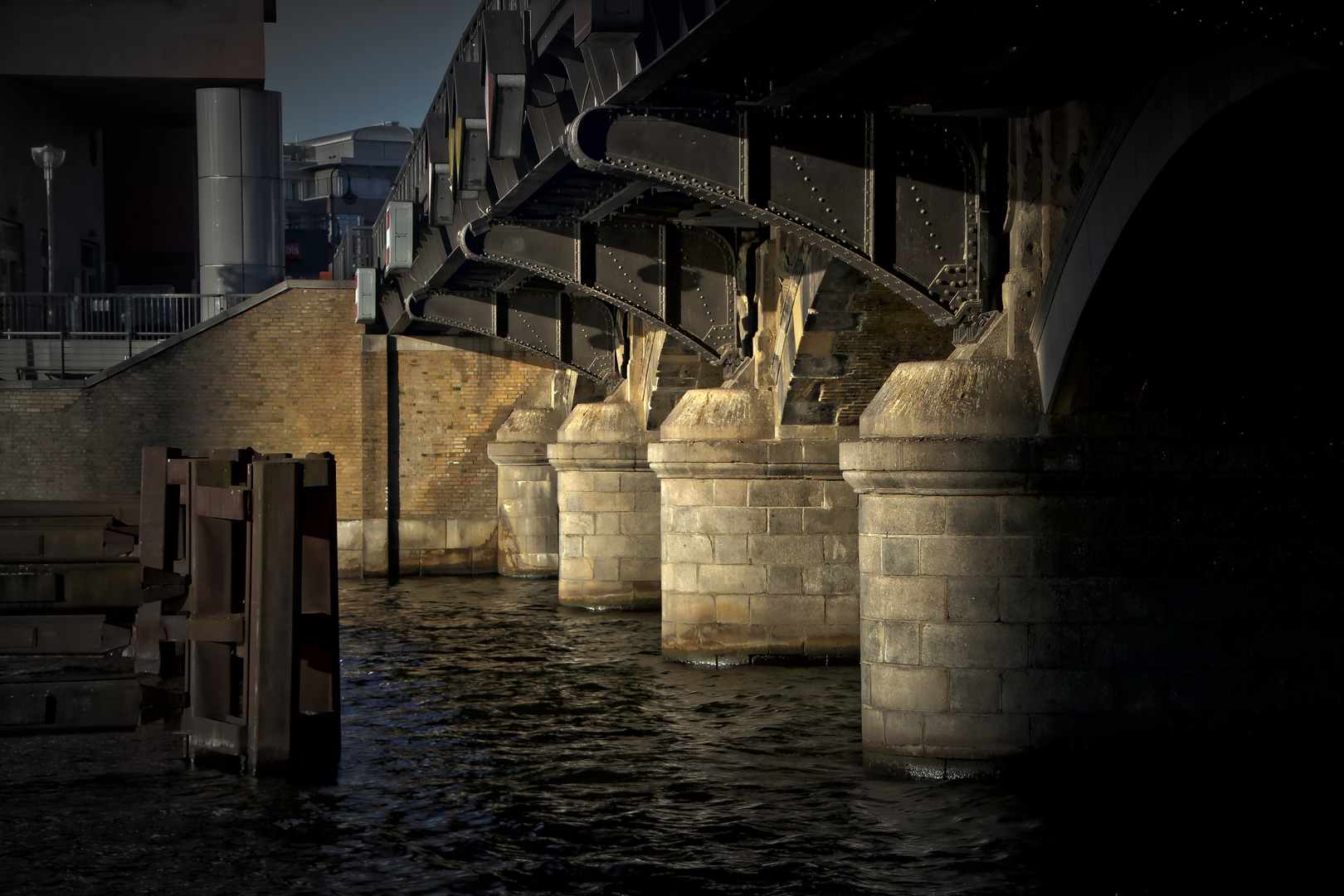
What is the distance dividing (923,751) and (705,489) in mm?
5526

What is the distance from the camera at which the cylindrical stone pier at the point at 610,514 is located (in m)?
19.5

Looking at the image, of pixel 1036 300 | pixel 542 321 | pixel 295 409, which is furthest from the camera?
pixel 295 409

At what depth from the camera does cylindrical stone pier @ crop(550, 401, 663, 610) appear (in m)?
19.5

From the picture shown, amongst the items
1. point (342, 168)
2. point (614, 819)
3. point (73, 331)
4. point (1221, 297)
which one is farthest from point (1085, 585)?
point (342, 168)

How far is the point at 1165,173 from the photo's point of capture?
673cm

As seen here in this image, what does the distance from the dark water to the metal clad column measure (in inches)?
876

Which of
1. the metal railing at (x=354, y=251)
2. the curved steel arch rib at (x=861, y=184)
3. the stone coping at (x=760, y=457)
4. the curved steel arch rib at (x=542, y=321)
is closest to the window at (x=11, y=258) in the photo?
the metal railing at (x=354, y=251)

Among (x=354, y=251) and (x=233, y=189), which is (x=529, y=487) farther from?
→ (x=233, y=189)

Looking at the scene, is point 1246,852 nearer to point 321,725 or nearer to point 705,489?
point 321,725

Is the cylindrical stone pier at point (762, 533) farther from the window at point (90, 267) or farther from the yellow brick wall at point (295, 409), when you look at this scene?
the window at point (90, 267)

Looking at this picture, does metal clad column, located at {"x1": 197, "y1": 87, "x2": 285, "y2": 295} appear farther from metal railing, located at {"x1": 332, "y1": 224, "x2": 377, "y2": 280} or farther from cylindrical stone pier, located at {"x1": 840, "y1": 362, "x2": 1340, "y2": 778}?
cylindrical stone pier, located at {"x1": 840, "y1": 362, "x2": 1340, "y2": 778}

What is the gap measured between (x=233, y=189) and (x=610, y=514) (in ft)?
54.3

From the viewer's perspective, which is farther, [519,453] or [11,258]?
[11,258]

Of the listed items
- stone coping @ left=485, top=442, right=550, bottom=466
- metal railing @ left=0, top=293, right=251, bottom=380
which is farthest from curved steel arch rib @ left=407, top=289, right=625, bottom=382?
metal railing @ left=0, top=293, right=251, bottom=380
